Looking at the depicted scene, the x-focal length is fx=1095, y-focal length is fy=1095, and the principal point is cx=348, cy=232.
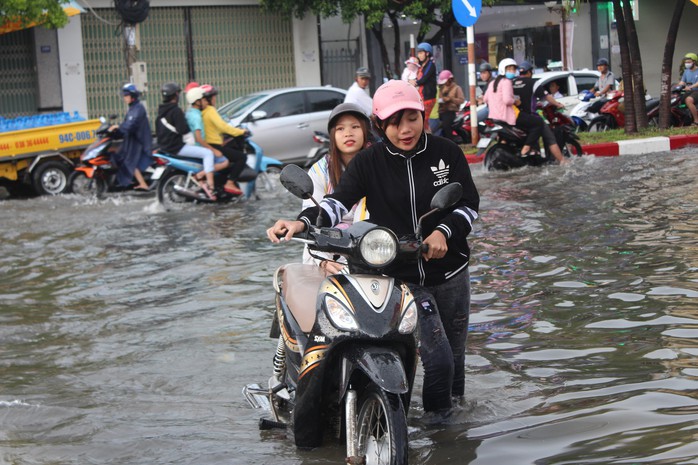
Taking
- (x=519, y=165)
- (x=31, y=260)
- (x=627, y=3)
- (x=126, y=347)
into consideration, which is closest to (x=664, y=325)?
(x=126, y=347)

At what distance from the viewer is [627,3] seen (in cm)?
1942

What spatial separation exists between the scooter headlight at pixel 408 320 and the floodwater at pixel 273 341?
0.72 meters

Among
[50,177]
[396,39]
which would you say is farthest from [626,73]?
[50,177]

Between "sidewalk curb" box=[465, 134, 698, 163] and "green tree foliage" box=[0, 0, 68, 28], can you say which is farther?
"green tree foliage" box=[0, 0, 68, 28]

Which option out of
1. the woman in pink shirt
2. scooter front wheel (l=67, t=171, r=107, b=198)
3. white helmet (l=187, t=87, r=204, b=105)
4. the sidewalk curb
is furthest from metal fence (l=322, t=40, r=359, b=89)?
white helmet (l=187, t=87, r=204, b=105)

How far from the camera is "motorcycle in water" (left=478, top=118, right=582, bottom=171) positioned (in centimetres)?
1608

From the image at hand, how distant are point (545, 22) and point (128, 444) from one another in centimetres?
Answer: 2964

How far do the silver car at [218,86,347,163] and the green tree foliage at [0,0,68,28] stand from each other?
14.0 ft

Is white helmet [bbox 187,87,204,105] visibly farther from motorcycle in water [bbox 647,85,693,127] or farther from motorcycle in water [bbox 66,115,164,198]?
motorcycle in water [bbox 647,85,693,127]

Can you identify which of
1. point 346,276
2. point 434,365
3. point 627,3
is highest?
point 627,3

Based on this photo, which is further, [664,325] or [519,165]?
[519,165]

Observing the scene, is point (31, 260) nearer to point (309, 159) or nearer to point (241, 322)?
point (241, 322)

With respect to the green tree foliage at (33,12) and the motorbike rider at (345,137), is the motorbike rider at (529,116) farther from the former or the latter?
the motorbike rider at (345,137)

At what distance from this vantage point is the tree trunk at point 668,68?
64.4 ft
